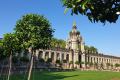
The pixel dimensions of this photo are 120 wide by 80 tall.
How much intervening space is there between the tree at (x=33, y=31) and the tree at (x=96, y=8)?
75.9 feet

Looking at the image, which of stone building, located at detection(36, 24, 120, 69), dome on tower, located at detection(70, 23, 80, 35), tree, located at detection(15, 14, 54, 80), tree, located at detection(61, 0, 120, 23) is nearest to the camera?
tree, located at detection(61, 0, 120, 23)

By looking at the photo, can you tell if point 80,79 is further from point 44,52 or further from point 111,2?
point 44,52

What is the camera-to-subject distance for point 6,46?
1512 inches

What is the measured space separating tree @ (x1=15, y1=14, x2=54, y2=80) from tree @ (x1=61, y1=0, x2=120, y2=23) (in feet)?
75.9

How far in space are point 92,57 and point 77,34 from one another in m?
20.8

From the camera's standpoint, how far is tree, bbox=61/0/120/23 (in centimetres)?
1283

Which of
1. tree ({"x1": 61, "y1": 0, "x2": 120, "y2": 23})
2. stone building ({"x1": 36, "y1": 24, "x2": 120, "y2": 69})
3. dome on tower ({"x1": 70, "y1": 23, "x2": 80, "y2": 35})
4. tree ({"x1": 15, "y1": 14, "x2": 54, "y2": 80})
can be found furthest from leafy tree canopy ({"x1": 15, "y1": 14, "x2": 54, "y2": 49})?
dome on tower ({"x1": 70, "y1": 23, "x2": 80, "y2": 35})

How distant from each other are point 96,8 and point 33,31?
24453mm

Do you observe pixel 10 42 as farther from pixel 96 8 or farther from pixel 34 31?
pixel 96 8

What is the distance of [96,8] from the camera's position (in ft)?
44.8

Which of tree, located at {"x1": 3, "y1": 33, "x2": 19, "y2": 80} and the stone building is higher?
the stone building

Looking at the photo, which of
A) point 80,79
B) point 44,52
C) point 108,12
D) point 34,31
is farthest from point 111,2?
point 44,52

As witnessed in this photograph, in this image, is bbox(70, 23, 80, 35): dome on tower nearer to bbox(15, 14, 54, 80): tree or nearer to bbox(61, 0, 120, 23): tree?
bbox(15, 14, 54, 80): tree

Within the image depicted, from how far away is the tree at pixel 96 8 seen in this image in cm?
1283
